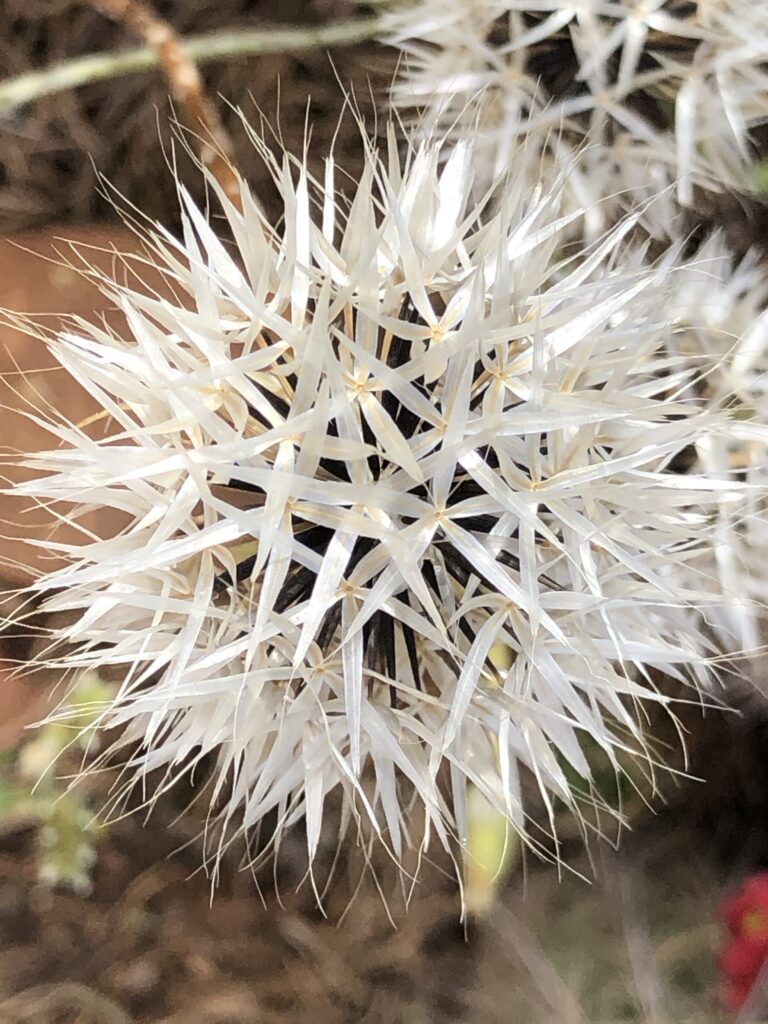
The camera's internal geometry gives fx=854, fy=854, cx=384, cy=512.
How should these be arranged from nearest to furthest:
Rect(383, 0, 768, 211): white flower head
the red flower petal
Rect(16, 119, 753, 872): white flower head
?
Rect(16, 119, 753, 872): white flower head, Rect(383, 0, 768, 211): white flower head, the red flower petal

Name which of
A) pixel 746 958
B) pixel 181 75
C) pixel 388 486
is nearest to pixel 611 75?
pixel 181 75

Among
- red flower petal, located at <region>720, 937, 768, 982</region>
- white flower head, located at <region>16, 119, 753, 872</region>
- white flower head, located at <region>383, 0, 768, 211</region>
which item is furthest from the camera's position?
red flower petal, located at <region>720, 937, 768, 982</region>

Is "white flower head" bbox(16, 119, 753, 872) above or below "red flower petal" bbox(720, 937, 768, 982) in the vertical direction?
above

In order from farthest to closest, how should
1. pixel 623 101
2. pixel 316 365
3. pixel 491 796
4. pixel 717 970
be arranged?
1. pixel 717 970
2. pixel 623 101
3. pixel 491 796
4. pixel 316 365

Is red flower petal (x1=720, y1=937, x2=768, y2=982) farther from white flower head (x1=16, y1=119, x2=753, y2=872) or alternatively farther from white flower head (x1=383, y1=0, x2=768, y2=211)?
white flower head (x1=383, y1=0, x2=768, y2=211)

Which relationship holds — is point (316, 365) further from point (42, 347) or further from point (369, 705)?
point (42, 347)

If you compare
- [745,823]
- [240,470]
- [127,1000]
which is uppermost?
[240,470]

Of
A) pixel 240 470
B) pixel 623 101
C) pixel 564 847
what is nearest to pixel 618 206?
pixel 623 101

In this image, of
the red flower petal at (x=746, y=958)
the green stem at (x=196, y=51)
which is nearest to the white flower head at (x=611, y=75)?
the green stem at (x=196, y=51)

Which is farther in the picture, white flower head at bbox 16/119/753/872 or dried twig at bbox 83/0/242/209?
dried twig at bbox 83/0/242/209

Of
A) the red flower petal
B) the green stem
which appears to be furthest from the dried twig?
the red flower petal
